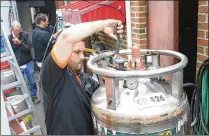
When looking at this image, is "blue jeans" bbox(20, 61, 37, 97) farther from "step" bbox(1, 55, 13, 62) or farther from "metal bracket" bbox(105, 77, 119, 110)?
"metal bracket" bbox(105, 77, 119, 110)

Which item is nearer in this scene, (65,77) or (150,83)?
(150,83)

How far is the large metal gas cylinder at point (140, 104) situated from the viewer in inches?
52.7

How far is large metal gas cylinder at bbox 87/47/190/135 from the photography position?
1.34 m

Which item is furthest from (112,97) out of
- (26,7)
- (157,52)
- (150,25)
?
(26,7)

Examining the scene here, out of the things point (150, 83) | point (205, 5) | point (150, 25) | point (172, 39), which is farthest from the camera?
point (150, 25)

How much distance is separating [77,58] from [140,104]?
2.19 feet

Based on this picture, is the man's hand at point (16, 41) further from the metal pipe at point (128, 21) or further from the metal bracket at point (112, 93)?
the metal bracket at point (112, 93)

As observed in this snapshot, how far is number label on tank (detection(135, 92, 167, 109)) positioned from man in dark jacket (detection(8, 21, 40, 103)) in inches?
180

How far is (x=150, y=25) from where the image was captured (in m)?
3.31

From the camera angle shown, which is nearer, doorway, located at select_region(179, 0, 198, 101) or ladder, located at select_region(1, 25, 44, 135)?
doorway, located at select_region(179, 0, 198, 101)

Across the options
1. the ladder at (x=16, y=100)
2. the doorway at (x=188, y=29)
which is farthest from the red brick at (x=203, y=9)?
the ladder at (x=16, y=100)

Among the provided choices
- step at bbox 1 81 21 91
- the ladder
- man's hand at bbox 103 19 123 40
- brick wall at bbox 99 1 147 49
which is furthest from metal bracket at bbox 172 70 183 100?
step at bbox 1 81 21 91

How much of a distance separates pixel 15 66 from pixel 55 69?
209cm

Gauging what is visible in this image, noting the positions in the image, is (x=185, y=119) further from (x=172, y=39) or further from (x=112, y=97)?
(x=172, y=39)
